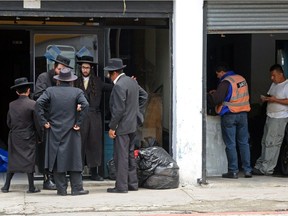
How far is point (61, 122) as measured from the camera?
9.10m

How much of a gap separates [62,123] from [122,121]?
36.7 inches

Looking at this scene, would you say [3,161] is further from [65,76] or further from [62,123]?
[65,76]

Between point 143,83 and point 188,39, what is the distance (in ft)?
5.00

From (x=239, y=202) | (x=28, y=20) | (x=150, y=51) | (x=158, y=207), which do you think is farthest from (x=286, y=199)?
(x=28, y=20)

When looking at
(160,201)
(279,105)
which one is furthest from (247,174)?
(160,201)

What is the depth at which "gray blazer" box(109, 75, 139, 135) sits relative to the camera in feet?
30.5

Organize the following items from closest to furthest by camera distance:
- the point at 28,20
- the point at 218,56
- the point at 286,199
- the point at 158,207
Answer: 1. the point at 158,207
2. the point at 286,199
3. the point at 28,20
4. the point at 218,56

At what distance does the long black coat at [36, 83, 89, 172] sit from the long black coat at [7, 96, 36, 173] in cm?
29

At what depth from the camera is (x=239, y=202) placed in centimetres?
895

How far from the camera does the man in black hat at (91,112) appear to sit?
10148 millimetres

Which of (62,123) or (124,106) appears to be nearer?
(62,123)

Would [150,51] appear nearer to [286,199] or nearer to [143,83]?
[143,83]

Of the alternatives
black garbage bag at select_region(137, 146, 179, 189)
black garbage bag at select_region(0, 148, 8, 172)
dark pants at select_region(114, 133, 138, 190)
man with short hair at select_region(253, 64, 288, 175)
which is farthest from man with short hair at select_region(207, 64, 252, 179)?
black garbage bag at select_region(0, 148, 8, 172)

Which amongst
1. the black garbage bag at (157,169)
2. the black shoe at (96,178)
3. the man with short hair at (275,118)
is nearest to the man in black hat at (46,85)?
the black shoe at (96,178)
